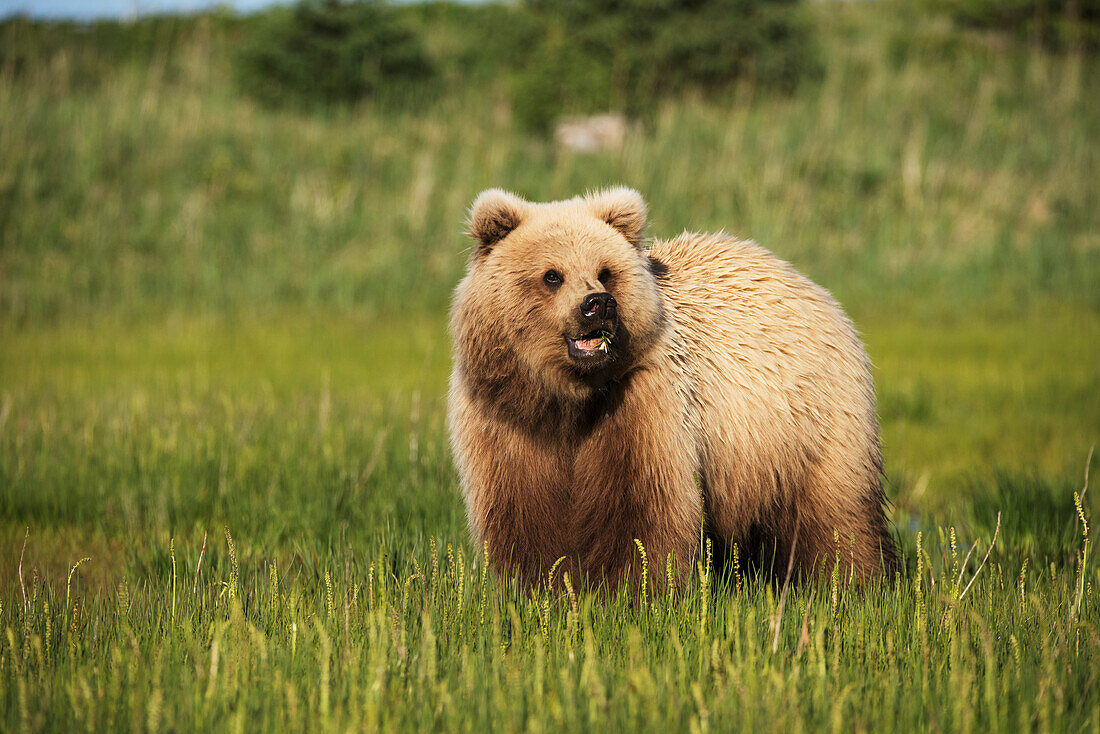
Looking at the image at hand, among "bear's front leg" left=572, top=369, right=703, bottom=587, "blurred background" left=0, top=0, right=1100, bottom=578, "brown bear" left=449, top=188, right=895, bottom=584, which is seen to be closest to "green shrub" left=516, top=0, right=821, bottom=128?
"blurred background" left=0, top=0, right=1100, bottom=578

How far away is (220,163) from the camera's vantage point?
14281 mm

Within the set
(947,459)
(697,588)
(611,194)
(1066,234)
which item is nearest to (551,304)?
(611,194)

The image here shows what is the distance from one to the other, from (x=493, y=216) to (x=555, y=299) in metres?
0.50

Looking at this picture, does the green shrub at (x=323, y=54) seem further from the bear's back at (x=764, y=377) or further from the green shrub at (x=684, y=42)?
the bear's back at (x=764, y=377)

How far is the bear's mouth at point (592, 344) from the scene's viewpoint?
3.71 meters

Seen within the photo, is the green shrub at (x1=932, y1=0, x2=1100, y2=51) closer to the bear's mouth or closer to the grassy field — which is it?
the grassy field

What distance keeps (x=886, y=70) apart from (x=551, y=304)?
1842 cm

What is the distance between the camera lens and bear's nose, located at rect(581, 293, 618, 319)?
3.60m

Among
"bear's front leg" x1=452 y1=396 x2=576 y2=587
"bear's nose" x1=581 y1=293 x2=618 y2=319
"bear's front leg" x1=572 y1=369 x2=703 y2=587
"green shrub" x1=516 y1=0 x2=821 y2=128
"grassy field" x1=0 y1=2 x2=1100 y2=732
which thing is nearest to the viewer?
"grassy field" x1=0 y1=2 x2=1100 y2=732

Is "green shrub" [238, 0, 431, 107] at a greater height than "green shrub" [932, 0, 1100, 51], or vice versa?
Result: "green shrub" [932, 0, 1100, 51]

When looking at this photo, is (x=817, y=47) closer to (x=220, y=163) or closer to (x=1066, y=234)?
(x=1066, y=234)

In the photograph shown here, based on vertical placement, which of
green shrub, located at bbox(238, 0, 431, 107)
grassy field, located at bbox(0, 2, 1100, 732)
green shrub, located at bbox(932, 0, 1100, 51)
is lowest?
grassy field, located at bbox(0, 2, 1100, 732)

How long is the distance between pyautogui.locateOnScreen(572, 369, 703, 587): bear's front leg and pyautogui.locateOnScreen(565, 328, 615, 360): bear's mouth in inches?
10.5

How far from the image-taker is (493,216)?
4082 millimetres
